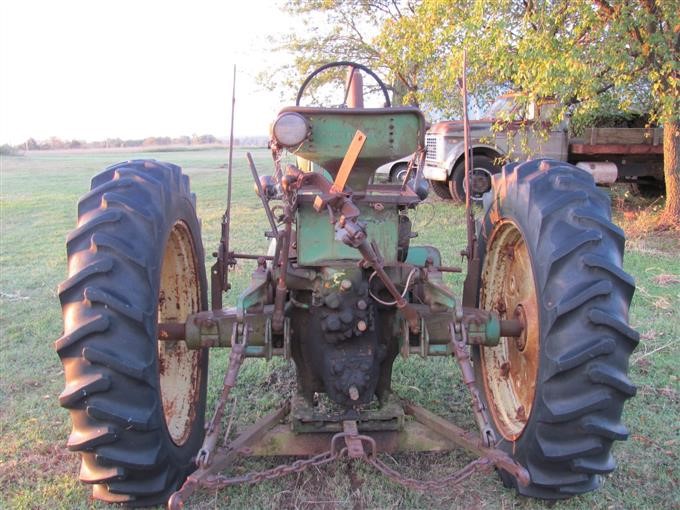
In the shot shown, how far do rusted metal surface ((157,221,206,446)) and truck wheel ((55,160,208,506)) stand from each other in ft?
1.64

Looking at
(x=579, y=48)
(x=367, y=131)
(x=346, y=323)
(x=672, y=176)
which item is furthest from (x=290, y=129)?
(x=672, y=176)

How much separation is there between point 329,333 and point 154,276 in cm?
82

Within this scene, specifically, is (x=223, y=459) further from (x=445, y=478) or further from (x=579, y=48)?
(x=579, y=48)

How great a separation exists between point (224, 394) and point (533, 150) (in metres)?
10.7

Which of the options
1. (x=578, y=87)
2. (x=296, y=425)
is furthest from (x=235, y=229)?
(x=296, y=425)

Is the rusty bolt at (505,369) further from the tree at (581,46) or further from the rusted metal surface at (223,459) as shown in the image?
the tree at (581,46)

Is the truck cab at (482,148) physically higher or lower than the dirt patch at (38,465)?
higher

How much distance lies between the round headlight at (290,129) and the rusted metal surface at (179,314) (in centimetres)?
96

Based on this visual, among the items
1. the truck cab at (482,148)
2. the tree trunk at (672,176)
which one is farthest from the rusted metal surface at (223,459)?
the truck cab at (482,148)

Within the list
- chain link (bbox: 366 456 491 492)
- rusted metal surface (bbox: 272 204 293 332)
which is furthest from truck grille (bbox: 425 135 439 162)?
chain link (bbox: 366 456 491 492)

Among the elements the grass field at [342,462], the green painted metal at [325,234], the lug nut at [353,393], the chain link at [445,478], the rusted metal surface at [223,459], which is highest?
the green painted metal at [325,234]

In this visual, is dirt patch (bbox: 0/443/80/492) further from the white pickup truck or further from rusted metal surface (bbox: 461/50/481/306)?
the white pickup truck

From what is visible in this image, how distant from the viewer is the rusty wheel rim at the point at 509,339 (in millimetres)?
3158

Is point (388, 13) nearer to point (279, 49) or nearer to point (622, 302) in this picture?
point (279, 49)
